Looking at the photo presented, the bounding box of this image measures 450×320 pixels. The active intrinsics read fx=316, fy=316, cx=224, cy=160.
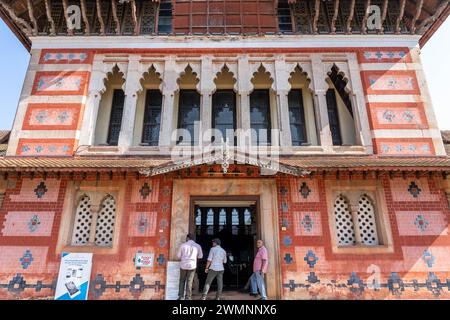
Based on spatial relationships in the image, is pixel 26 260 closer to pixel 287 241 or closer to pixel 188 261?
pixel 188 261

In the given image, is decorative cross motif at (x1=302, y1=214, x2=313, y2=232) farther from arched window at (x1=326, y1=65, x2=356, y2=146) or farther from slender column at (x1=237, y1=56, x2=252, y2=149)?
arched window at (x1=326, y1=65, x2=356, y2=146)

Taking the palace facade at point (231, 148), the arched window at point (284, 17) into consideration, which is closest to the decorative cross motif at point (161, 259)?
the palace facade at point (231, 148)

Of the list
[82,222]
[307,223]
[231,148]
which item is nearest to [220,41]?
[231,148]

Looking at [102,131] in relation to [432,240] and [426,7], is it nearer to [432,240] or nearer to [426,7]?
[432,240]

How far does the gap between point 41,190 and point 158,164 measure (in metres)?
3.86

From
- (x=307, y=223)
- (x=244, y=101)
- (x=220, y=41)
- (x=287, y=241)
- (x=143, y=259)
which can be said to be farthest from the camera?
(x=220, y=41)

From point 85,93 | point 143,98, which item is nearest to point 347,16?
point 143,98

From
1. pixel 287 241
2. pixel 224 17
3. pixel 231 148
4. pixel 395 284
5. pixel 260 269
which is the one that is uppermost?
pixel 224 17

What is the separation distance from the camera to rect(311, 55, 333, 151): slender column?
34.2 feet

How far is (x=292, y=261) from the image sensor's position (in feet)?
29.3

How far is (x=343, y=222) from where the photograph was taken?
9609 millimetres

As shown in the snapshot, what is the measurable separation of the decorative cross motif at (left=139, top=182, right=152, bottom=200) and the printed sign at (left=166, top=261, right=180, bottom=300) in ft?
6.97

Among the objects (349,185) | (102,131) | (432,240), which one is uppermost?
(102,131)

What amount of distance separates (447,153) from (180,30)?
1032cm
